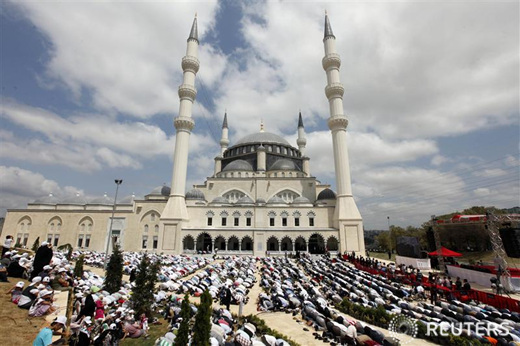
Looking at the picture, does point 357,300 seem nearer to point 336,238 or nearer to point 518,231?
point 518,231

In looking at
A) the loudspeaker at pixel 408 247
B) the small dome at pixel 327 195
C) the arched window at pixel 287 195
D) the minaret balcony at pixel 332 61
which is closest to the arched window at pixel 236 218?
the arched window at pixel 287 195

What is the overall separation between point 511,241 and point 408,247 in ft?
25.8

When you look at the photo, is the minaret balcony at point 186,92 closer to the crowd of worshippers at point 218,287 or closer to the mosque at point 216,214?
the mosque at point 216,214

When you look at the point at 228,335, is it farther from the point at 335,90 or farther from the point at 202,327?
the point at 335,90

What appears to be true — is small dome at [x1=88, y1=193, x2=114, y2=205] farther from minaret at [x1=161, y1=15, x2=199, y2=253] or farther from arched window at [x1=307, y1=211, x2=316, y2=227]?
arched window at [x1=307, y1=211, x2=316, y2=227]

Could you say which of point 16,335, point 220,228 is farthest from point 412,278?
point 220,228

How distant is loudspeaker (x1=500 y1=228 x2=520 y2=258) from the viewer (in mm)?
14445

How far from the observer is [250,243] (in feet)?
100.0

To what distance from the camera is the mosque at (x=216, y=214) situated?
2772cm

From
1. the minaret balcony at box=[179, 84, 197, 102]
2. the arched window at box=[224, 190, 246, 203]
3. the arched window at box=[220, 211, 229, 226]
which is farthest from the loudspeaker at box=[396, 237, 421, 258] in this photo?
the minaret balcony at box=[179, 84, 197, 102]

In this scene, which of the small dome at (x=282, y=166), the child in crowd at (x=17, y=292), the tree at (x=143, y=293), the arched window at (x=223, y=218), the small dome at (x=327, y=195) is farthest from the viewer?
the small dome at (x=282, y=166)

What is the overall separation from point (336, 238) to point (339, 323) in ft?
68.9

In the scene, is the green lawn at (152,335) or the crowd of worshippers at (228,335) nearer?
the crowd of worshippers at (228,335)

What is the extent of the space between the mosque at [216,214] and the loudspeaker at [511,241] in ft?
41.7
